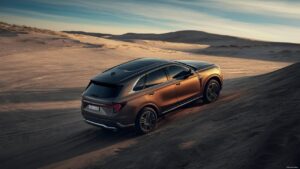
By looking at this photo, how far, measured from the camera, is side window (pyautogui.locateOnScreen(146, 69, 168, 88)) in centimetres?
1116

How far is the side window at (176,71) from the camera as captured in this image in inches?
458

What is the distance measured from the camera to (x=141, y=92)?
35.6 ft

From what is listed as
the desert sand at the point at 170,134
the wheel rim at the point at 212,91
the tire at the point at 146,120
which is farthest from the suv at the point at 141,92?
the desert sand at the point at 170,134

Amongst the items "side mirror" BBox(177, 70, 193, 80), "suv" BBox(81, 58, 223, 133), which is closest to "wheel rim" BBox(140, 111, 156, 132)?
"suv" BBox(81, 58, 223, 133)

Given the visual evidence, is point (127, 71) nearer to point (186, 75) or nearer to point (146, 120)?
point (146, 120)

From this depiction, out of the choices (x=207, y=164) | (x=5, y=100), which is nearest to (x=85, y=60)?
(x=5, y=100)

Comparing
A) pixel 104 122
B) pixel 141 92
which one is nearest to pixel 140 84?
pixel 141 92

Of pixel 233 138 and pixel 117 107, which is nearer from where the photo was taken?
pixel 233 138

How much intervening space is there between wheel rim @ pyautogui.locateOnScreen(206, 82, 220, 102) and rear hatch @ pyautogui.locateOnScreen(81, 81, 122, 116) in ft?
10.1

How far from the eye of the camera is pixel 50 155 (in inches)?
431

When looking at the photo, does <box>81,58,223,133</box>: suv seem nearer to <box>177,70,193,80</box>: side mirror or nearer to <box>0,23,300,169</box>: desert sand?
<box>177,70,193,80</box>: side mirror

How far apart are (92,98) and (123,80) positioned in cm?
89

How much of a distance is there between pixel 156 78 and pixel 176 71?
72 cm

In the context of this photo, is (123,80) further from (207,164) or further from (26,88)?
(26,88)
